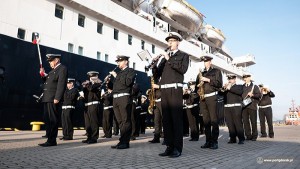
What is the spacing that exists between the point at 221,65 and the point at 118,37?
18391 millimetres

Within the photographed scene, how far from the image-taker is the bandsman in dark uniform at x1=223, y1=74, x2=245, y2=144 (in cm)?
675

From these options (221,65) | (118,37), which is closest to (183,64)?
(118,37)

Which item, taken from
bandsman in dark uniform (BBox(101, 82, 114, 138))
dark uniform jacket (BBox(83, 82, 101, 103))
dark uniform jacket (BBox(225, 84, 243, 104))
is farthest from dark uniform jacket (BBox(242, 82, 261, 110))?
dark uniform jacket (BBox(83, 82, 101, 103))

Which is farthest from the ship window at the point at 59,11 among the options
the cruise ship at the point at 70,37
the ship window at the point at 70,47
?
the ship window at the point at 70,47

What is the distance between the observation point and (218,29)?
99.5 feet

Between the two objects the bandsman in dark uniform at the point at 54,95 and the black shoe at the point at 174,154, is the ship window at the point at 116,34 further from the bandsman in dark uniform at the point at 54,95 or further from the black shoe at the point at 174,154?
the black shoe at the point at 174,154

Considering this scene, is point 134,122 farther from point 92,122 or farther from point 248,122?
point 248,122

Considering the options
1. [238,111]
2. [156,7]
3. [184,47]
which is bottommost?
[238,111]

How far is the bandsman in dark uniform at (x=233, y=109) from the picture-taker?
6746 mm

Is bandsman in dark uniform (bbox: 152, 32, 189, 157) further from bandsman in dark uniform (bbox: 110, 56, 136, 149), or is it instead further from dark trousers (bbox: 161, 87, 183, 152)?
bandsman in dark uniform (bbox: 110, 56, 136, 149)

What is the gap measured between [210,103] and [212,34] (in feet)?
84.3

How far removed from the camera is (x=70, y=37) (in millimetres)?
13250

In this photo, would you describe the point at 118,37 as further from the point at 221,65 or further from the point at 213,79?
the point at 221,65

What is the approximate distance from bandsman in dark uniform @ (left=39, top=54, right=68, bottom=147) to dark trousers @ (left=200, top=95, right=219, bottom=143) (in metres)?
3.45
